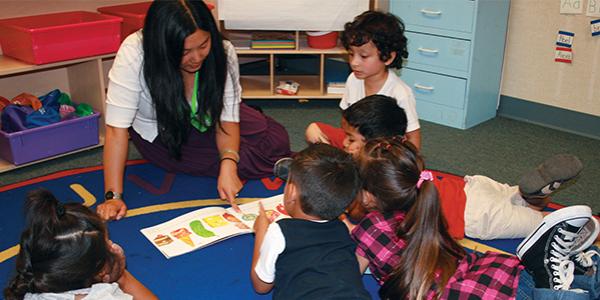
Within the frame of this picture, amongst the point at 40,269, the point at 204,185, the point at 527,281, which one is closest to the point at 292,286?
the point at 40,269

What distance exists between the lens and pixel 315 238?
1.41 m

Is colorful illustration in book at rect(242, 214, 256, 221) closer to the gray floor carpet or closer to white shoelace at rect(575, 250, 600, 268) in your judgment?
the gray floor carpet

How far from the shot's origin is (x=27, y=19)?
2.83 m

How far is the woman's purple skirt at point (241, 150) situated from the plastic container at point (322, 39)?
951 millimetres

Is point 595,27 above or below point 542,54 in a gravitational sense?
above

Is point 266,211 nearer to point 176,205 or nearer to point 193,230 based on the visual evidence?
point 193,230

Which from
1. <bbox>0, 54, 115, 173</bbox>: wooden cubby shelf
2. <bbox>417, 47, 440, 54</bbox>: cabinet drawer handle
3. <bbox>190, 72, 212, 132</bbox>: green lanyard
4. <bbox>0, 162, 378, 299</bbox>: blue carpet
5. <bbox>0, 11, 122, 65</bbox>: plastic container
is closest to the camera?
<bbox>0, 162, 378, 299</bbox>: blue carpet

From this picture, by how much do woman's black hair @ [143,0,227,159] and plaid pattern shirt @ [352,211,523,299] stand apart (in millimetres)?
772

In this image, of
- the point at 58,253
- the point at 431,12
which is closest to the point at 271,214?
the point at 58,253

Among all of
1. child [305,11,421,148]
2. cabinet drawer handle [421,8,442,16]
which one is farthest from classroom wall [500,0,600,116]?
child [305,11,421,148]

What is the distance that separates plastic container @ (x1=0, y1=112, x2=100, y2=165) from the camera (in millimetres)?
2609

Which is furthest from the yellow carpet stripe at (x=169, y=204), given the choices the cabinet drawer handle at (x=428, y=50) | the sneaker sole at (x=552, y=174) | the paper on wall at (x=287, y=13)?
the cabinet drawer handle at (x=428, y=50)

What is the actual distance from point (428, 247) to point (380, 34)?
1.07 metres

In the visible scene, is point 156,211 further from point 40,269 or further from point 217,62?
point 40,269
